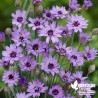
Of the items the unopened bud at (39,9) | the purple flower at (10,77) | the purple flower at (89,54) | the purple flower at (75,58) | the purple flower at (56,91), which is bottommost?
the purple flower at (56,91)

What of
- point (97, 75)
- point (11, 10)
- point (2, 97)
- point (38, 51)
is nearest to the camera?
point (38, 51)

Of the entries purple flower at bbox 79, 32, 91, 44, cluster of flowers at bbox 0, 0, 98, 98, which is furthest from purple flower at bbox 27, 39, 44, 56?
purple flower at bbox 79, 32, 91, 44

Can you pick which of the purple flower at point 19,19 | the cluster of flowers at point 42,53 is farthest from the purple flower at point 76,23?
the purple flower at point 19,19

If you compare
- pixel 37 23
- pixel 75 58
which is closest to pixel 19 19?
pixel 37 23

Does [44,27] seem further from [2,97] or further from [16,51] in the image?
[2,97]

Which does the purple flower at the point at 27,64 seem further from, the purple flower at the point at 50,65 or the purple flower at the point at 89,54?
the purple flower at the point at 89,54

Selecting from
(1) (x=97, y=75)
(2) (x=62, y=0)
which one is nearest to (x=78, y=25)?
(1) (x=97, y=75)
